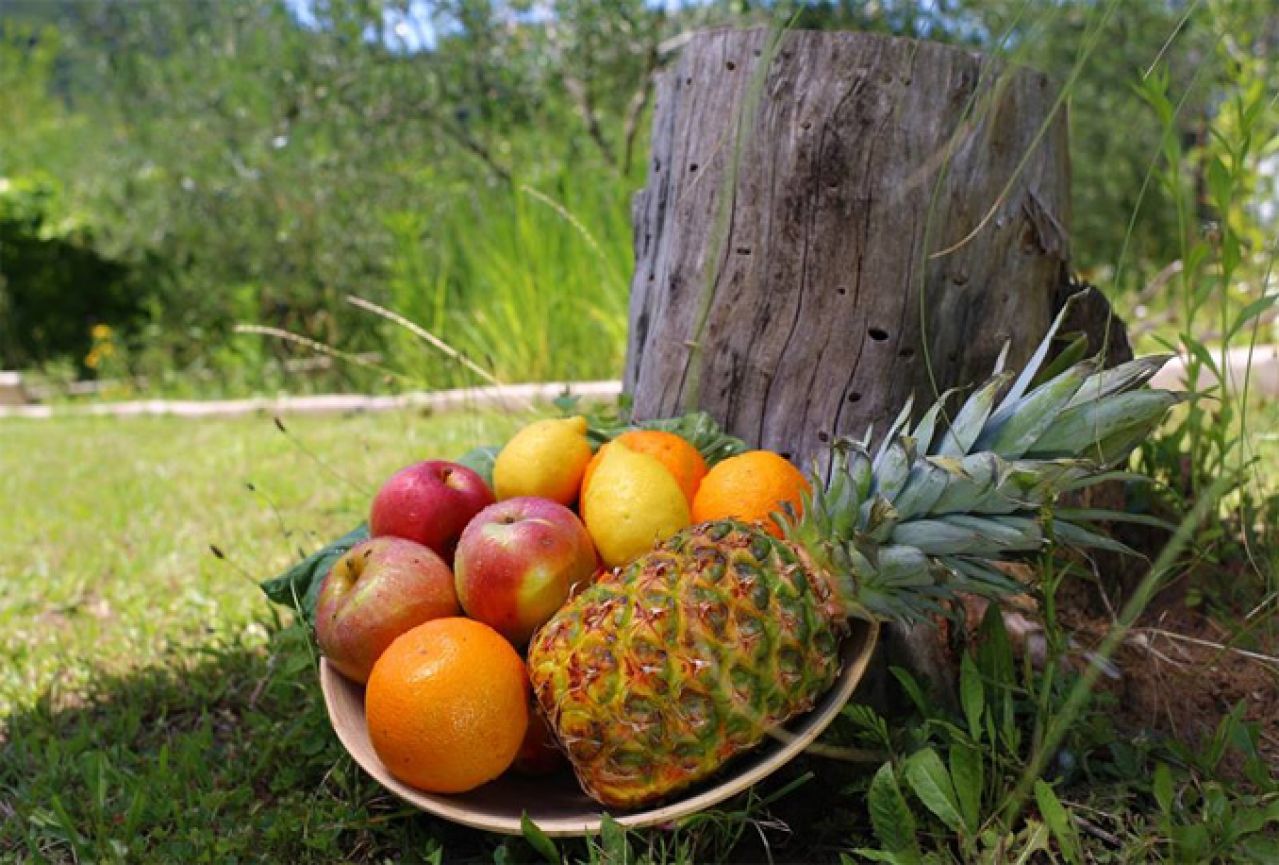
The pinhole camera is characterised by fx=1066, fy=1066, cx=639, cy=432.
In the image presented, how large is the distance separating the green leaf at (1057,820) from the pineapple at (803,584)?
0.33 metres

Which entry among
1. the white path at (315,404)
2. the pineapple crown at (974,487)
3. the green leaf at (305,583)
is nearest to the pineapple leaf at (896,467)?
the pineapple crown at (974,487)

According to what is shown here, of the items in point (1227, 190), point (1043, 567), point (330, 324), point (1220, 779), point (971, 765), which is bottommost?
point (330, 324)

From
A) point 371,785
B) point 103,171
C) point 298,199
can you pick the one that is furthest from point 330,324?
point 371,785

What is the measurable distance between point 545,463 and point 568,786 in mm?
646

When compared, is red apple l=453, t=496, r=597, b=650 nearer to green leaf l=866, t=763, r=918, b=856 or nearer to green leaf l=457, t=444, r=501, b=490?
green leaf l=457, t=444, r=501, b=490

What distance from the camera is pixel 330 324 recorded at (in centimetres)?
762

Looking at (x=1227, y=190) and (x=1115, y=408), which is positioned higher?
(x=1227, y=190)

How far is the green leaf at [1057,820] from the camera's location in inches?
66.2

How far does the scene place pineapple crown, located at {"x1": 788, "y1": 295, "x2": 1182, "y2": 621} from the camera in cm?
174

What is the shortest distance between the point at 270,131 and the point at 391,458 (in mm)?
4094

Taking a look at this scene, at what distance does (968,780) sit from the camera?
1756 mm

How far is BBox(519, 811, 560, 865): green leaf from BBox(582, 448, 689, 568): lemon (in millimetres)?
538

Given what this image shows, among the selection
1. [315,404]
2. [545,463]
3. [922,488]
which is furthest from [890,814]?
[315,404]

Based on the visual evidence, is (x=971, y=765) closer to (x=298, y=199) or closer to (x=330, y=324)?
(x=330, y=324)
